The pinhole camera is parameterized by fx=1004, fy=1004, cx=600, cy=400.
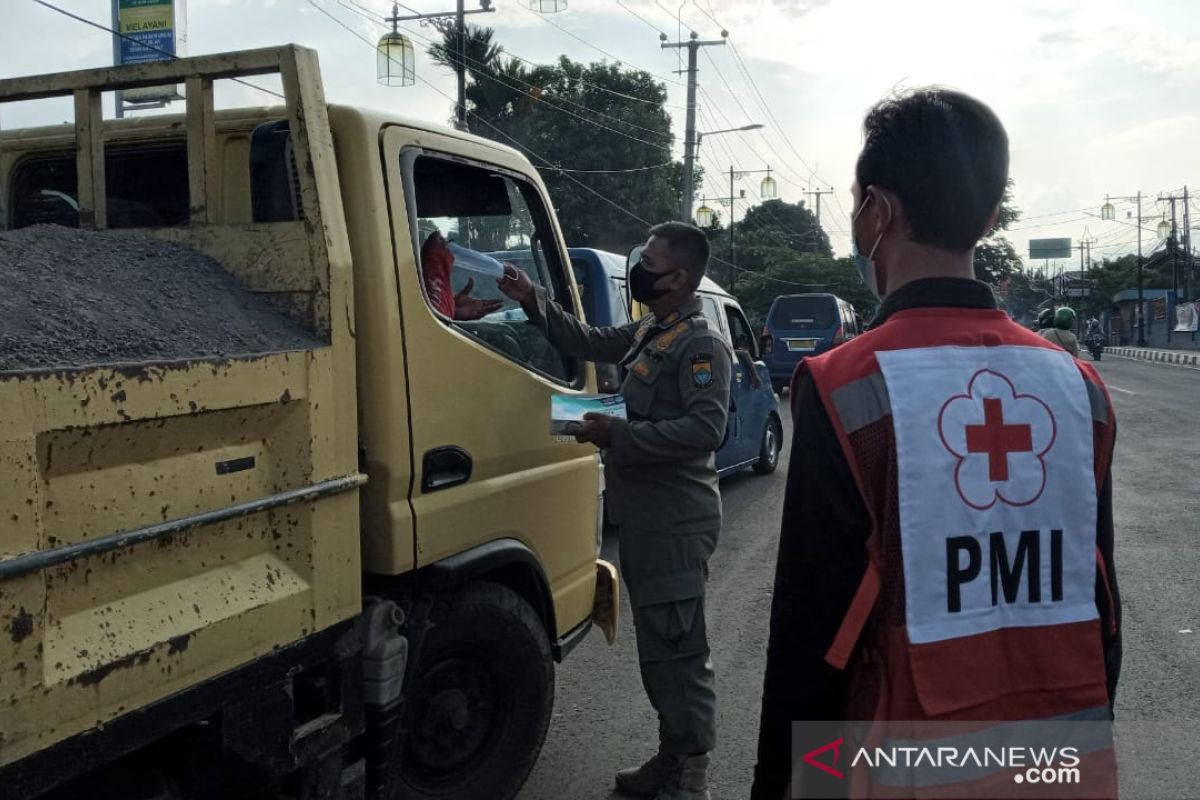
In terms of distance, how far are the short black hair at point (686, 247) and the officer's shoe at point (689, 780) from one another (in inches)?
60.9

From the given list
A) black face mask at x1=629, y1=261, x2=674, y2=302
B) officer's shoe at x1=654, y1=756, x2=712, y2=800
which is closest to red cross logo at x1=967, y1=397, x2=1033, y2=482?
black face mask at x1=629, y1=261, x2=674, y2=302

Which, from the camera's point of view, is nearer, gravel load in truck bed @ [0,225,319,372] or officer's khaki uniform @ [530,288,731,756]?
gravel load in truck bed @ [0,225,319,372]

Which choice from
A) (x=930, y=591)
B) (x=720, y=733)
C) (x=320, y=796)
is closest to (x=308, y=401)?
(x=320, y=796)

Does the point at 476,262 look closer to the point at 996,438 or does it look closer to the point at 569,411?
the point at 569,411

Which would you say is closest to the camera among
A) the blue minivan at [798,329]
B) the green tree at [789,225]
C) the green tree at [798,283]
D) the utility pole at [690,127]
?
the blue minivan at [798,329]

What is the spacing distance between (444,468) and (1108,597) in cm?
169

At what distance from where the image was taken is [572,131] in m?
33.6

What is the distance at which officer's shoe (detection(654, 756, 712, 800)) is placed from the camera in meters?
3.21

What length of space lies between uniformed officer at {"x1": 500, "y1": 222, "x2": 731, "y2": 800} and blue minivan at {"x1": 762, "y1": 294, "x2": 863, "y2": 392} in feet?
53.5

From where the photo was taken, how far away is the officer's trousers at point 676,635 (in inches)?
125

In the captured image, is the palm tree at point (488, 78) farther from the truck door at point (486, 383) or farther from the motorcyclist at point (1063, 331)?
the truck door at point (486, 383)

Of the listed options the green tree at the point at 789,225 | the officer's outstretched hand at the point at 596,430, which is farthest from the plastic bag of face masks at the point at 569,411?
the green tree at the point at 789,225

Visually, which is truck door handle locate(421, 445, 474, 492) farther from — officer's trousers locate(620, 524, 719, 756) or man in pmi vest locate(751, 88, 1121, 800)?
man in pmi vest locate(751, 88, 1121, 800)

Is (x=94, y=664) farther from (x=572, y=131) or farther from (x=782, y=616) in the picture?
(x=572, y=131)
